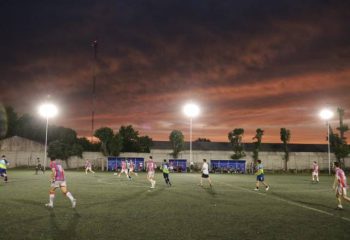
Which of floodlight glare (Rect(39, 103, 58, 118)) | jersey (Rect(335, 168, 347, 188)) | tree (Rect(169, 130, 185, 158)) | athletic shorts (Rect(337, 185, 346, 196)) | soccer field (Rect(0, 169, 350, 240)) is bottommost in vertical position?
soccer field (Rect(0, 169, 350, 240))

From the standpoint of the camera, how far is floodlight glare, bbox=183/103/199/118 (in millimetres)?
61094

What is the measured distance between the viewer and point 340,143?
81812 millimetres

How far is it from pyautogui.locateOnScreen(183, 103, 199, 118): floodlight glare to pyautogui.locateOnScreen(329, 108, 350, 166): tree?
36.0 m

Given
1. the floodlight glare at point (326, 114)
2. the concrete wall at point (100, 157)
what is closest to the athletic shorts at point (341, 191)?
the floodlight glare at point (326, 114)

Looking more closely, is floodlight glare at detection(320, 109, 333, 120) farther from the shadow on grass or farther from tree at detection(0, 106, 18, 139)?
tree at detection(0, 106, 18, 139)

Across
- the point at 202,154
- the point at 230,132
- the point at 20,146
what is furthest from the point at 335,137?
the point at 20,146

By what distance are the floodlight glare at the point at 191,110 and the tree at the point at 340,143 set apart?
36.0m

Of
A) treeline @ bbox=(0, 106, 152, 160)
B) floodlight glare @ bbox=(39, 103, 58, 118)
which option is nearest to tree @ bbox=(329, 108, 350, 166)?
treeline @ bbox=(0, 106, 152, 160)

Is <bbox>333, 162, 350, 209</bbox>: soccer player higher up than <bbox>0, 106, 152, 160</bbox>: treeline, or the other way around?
<bbox>0, 106, 152, 160</bbox>: treeline

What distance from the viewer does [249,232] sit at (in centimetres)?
1045

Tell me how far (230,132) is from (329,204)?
6328 cm

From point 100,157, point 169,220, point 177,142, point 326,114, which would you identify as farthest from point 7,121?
point 169,220

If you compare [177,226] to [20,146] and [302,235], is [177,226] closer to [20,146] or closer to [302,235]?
[302,235]

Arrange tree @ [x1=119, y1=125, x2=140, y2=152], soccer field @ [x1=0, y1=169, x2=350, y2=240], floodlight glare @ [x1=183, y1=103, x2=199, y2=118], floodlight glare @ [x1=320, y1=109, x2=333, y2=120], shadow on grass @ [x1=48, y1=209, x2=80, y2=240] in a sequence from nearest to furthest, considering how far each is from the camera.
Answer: shadow on grass @ [x1=48, y1=209, x2=80, y2=240]
soccer field @ [x1=0, y1=169, x2=350, y2=240]
floodlight glare @ [x1=183, y1=103, x2=199, y2=118]
floodlight glare @ [x1=320, y1=109, x2=333, y2=120]
tree @ [x1=119, y1=125, x2=140, y2=152]
